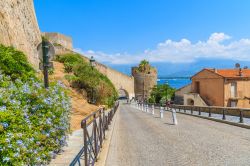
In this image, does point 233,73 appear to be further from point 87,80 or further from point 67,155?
point 67,155

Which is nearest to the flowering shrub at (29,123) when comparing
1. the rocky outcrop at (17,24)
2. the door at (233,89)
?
the rocky outcrop at (17,24)

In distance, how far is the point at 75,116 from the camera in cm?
1855

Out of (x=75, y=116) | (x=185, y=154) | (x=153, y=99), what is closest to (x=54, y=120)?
A: (x=185, y=154)

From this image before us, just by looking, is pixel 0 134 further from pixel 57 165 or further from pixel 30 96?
pixel 57 165

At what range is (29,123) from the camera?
5289mm

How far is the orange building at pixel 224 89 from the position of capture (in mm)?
45656

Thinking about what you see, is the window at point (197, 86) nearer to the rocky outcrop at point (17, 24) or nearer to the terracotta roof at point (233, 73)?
the terracotta roof at point (233, 73)

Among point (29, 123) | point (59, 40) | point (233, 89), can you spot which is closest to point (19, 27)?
point (29, 123)

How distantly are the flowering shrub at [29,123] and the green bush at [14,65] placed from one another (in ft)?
12.4

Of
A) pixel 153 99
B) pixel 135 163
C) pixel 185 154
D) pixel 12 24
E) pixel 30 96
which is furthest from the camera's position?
pixel 153 99

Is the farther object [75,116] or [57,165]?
[75,116]

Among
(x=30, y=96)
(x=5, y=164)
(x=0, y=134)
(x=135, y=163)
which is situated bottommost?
(x=135, y=163)

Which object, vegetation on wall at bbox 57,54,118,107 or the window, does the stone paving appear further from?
the window

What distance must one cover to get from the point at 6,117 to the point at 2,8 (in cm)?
1379
